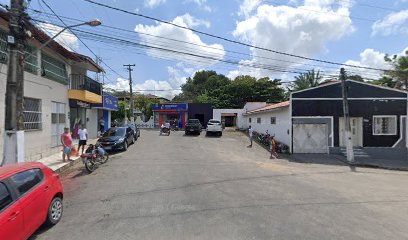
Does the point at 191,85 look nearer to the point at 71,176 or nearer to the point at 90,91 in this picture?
the point at 90,91

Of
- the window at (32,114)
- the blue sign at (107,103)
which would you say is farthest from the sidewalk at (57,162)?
the blue sign at (107,103)

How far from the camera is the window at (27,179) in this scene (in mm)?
5652

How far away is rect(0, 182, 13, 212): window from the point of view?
16.4ft

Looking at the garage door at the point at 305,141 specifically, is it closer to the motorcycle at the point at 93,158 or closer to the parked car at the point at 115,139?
the parked car at the point at 115,139

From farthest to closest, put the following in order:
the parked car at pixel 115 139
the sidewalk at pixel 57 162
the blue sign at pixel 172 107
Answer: the blue sign at pixel 172 107, the parked car at pixel 115 139, the sidewalk at pixel 57 162

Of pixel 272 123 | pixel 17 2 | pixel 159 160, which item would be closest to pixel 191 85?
pixel 272 123

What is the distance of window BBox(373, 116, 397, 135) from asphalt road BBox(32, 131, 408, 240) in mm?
10554

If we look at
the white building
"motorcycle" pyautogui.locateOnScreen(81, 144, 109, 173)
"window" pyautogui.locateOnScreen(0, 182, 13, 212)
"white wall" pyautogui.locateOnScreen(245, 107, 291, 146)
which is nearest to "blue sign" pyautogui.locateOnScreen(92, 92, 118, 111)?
"motorcycle" pyautogui.locateOnScreen(81, 144, 109, 173)

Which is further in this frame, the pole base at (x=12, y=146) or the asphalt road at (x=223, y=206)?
the pole base at (x=12, y=146)

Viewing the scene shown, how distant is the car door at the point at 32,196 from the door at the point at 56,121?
1302cm

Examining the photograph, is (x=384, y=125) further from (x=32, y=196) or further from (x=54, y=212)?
(x=32, y=196)

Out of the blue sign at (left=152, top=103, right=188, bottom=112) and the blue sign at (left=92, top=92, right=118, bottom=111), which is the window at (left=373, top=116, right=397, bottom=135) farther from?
the blue sign at (left=152, top=103, right=188, bottom=112)

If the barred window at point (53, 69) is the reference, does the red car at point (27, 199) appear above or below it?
below

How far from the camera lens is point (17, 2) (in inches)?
386
